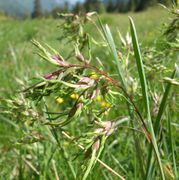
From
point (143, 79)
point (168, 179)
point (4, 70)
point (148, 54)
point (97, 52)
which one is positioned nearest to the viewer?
point (143, 79)

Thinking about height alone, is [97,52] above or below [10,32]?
above

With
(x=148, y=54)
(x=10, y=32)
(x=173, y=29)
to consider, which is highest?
(x=173, y=29)

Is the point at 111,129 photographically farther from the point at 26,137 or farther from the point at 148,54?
the point at 148,54

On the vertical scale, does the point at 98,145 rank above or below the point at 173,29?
below

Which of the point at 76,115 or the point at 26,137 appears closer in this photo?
the point at 76,115

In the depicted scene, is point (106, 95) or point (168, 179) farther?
point (168, 179)

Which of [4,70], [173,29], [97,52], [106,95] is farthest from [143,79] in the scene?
[97,52]

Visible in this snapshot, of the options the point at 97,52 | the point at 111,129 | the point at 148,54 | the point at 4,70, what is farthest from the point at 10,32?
the point at 111,129

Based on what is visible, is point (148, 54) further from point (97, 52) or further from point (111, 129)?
point (97, 52)

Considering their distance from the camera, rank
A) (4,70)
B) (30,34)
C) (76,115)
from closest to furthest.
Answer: (76,115)
(4,70)
(30,34)
